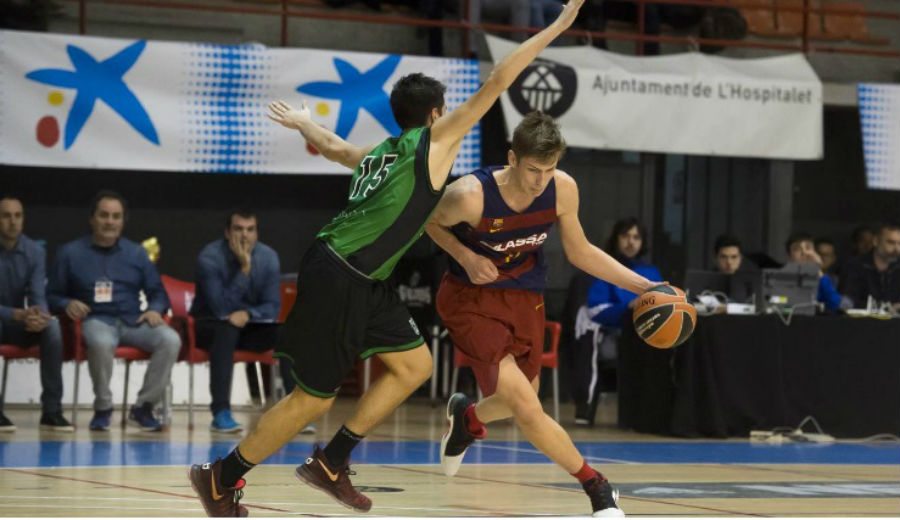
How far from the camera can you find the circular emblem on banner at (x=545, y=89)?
1268cm

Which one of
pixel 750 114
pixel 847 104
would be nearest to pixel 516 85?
pixel 750 114

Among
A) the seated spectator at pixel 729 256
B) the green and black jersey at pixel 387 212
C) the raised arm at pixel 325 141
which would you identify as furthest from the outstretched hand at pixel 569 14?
the seated spectator at pixel 729 256

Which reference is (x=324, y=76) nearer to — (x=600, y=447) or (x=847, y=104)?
(x=600, y=447)

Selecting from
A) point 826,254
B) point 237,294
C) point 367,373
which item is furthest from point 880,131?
point 237,294

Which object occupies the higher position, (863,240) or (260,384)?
(863,240)

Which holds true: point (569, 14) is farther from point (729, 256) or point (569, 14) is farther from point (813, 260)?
point (813, 260)

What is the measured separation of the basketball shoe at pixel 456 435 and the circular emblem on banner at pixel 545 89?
6624 mm

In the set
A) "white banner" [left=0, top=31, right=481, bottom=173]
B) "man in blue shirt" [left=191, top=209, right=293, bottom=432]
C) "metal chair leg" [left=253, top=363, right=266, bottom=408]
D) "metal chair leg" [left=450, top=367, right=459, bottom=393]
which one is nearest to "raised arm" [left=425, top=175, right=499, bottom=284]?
"man in blue shirt" [left=191, top=209, right=293, bottom=432]

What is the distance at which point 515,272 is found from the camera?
5.90 meters

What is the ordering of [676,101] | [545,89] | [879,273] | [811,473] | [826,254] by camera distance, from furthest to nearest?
1. [826,254]
2. [676,101]
3. [545,89]
4. [879,273]
5. [811,473]

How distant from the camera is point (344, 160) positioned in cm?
574

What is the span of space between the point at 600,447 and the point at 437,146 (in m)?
4.92

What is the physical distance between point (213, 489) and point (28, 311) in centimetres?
523

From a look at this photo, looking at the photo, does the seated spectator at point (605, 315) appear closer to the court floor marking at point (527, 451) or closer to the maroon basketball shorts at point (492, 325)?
the court floor marking at point (527, 451)
